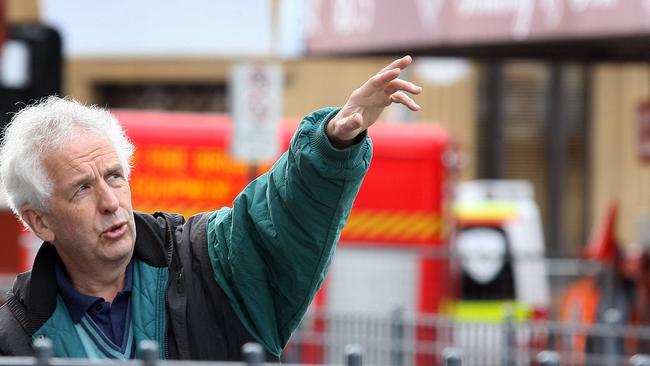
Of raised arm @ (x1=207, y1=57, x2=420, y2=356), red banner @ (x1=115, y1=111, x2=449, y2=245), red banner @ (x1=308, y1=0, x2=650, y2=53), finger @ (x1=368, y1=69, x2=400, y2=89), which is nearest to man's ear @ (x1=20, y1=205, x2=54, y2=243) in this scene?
raised arm @ (x1=207, y1=57, x2=420, y2=356)

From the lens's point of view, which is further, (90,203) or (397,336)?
(397,336)

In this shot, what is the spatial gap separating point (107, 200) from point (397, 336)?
719 centimetres

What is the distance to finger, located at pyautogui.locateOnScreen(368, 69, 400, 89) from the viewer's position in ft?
8.84

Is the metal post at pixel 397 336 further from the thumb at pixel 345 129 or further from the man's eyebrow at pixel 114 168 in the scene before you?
the thumb at pixel 345 129

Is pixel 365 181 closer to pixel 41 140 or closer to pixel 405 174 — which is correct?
pixel 405 174

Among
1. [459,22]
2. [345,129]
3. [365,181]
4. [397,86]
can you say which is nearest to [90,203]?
[345,129]

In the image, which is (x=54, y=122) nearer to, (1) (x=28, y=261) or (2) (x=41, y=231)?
(2) (x=41, y=231)

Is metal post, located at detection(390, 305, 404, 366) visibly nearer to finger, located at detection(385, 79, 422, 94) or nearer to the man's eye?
the man's eye

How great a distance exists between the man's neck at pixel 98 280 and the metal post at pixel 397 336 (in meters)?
6.83

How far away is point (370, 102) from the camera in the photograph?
2729mm

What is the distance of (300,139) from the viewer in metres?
2.79

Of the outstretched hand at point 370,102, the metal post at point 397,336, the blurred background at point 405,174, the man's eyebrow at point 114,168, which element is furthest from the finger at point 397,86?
the metal post at point 397,336

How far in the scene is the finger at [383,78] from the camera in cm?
270

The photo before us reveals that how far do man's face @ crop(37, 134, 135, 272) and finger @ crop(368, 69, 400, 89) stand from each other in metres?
0.58
